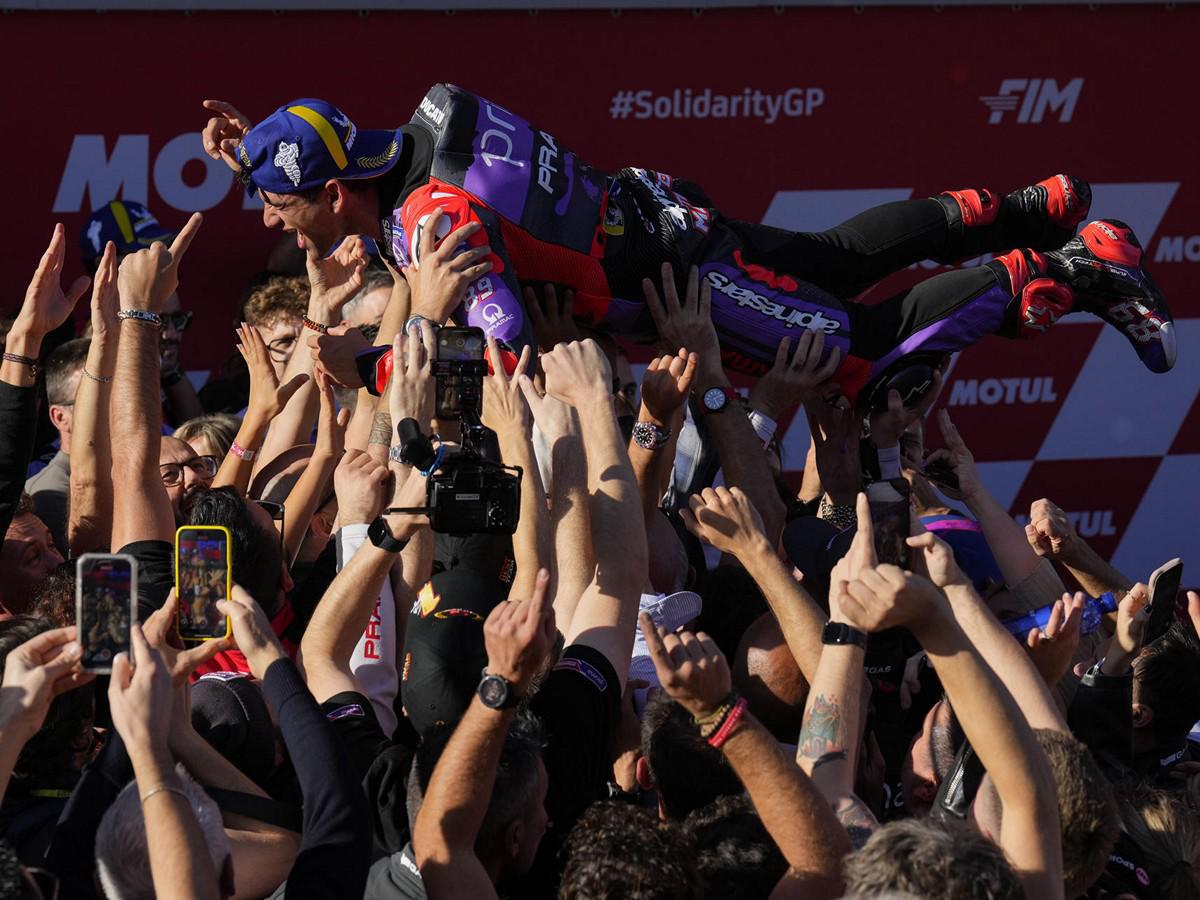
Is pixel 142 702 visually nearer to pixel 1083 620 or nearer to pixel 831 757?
pixel 831 757

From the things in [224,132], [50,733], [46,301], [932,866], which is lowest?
[932,866]

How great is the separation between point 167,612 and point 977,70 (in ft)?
13.6

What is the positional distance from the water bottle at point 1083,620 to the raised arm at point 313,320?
2045 mm

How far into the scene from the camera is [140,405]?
130 inches

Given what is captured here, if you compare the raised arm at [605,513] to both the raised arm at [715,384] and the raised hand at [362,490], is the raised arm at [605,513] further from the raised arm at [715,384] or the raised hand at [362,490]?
the raised arm at [715,384]

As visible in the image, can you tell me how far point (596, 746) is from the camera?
2773 mm

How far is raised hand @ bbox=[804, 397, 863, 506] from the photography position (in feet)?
14.4

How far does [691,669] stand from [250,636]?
67cm

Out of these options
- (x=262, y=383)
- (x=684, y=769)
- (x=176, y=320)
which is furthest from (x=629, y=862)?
(x=176, y=320)

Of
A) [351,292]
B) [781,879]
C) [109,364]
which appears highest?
[351,292]

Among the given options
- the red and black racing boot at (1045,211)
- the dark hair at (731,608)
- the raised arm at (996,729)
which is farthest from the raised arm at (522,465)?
the red and black racing boot at (1045,211)

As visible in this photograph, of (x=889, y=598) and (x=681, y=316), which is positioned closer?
(x=889, y=598)

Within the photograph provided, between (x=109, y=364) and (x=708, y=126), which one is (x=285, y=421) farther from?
(x=708, y=126)

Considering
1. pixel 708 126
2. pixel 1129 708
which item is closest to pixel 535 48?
pixel 708 126
